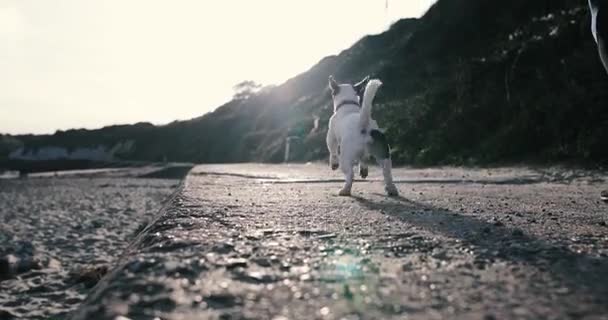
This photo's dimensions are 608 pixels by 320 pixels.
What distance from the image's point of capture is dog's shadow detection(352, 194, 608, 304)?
4.78 ft

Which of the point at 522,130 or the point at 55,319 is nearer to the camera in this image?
the point at 55,319

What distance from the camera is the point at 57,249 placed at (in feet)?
22.0

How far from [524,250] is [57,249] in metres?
6.31

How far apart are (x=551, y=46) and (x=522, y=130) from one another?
459cm

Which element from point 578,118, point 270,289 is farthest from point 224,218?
point 578,118

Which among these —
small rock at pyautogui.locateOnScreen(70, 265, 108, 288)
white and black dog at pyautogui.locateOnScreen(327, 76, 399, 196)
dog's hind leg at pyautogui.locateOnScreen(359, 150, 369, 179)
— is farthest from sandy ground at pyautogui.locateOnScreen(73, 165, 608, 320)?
small rock at pyautogui.locateOnScreen(70, 265, 108, 288)

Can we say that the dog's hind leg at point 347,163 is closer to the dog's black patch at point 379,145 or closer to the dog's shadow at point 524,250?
the dog's black patch at point 379,145

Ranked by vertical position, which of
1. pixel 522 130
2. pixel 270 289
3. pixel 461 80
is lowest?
pixel 270 289

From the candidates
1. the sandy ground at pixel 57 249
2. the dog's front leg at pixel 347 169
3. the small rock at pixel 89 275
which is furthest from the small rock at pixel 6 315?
the dog's front leg at pixel 347 169

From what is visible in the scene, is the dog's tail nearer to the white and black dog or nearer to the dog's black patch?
the white and black dog

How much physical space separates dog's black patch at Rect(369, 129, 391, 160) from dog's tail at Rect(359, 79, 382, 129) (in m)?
0.11

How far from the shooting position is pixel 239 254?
1.81 metres

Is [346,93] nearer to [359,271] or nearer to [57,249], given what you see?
[57,249]

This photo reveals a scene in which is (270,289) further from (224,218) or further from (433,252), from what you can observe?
(224,218)
